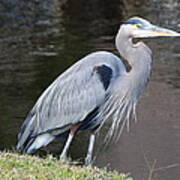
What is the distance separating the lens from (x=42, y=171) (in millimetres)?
5090

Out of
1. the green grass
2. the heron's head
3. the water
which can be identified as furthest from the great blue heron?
the green grass

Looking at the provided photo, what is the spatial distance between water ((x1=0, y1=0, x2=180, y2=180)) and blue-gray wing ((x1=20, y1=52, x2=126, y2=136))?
2.75 feet

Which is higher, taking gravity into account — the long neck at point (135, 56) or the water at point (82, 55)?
the long neck at point (135, 56)

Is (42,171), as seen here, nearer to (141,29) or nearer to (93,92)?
(93,92)

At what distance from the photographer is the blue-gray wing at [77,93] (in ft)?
22.5

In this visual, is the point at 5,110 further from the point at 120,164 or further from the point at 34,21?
the point at 34,21

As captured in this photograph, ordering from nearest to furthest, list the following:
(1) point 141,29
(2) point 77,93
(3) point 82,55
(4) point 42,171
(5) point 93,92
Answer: (4) point 42,171
(1) point 141,29
(5) point 93,92
(2) point 77,93
(3) point 82,55

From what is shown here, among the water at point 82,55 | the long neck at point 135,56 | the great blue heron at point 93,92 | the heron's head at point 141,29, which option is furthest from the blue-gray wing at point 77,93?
the water at point 82,55

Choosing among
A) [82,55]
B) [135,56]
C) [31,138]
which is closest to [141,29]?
[135,56]

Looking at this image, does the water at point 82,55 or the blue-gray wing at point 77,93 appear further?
the water at point 82,55

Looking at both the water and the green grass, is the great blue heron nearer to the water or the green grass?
the water

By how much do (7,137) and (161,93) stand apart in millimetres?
3712

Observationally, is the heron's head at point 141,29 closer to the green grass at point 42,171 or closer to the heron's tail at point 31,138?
the heron's tail at point 31,138

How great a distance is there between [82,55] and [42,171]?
36.7 feet
